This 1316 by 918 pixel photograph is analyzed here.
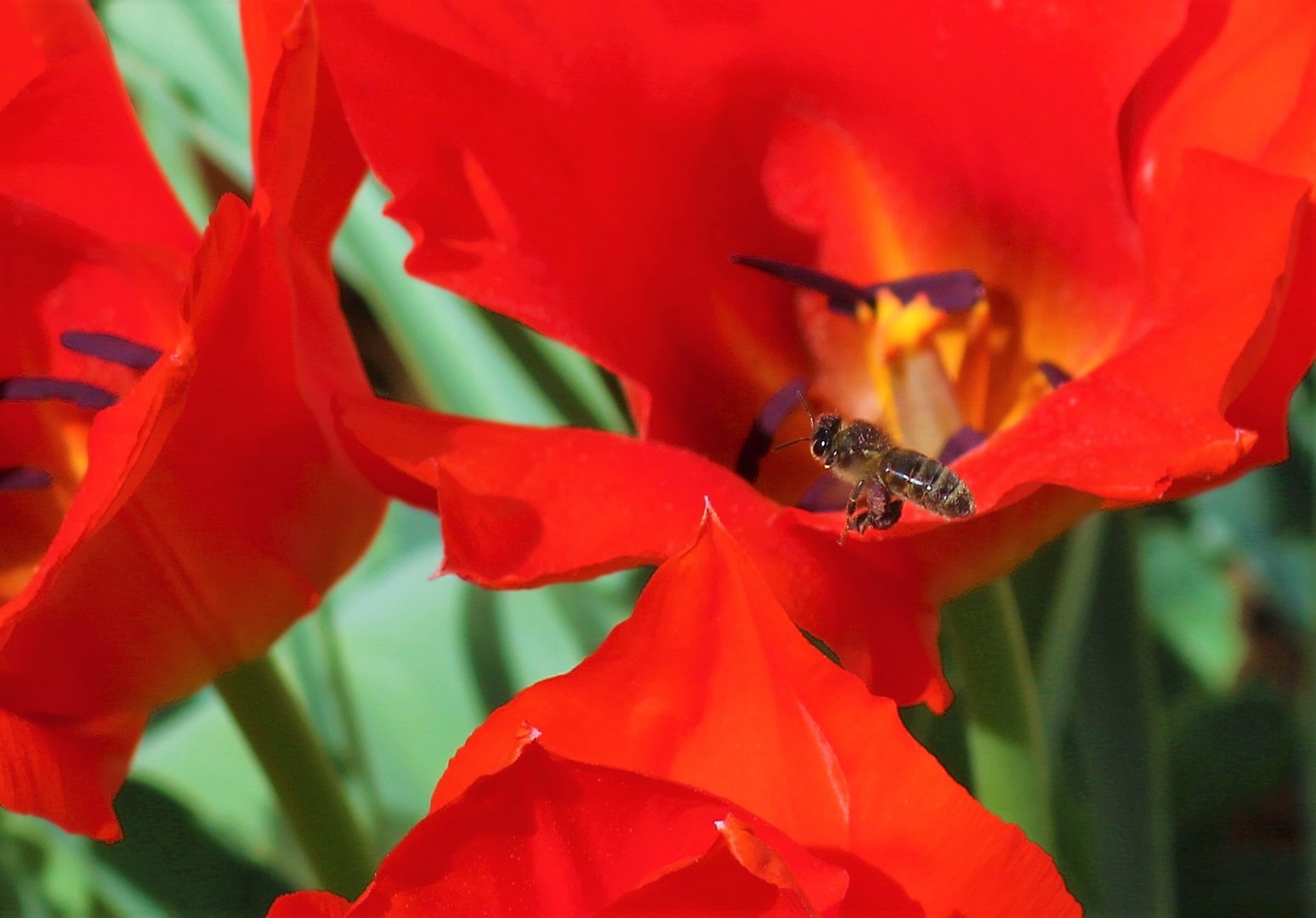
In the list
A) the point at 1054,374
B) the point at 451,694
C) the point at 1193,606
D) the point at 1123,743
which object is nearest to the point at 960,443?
the point at 1054,374

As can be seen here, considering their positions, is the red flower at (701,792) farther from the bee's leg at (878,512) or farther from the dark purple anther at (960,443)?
the dark purple anther at (960,443)

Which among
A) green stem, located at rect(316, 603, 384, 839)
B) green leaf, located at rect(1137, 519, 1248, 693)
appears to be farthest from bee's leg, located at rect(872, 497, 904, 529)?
green leaf, located at rect(1137, 519, 1248, 693)

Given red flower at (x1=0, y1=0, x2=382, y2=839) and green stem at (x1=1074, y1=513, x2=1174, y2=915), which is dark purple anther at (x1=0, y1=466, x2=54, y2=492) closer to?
red flower at (x1=0, y1=0, x2=382, y2=839)

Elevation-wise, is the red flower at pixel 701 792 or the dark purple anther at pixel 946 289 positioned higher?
the red flower at pixel 701 792

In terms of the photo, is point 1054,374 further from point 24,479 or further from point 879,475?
point 24,479

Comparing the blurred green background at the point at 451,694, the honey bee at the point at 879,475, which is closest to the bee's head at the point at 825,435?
the honey bee at the point at 879,475

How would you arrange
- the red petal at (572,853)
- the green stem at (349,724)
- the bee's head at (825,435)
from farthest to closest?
the green stem at (349,724)
the bee's head at (825,435)
the red petal at (572,853)
